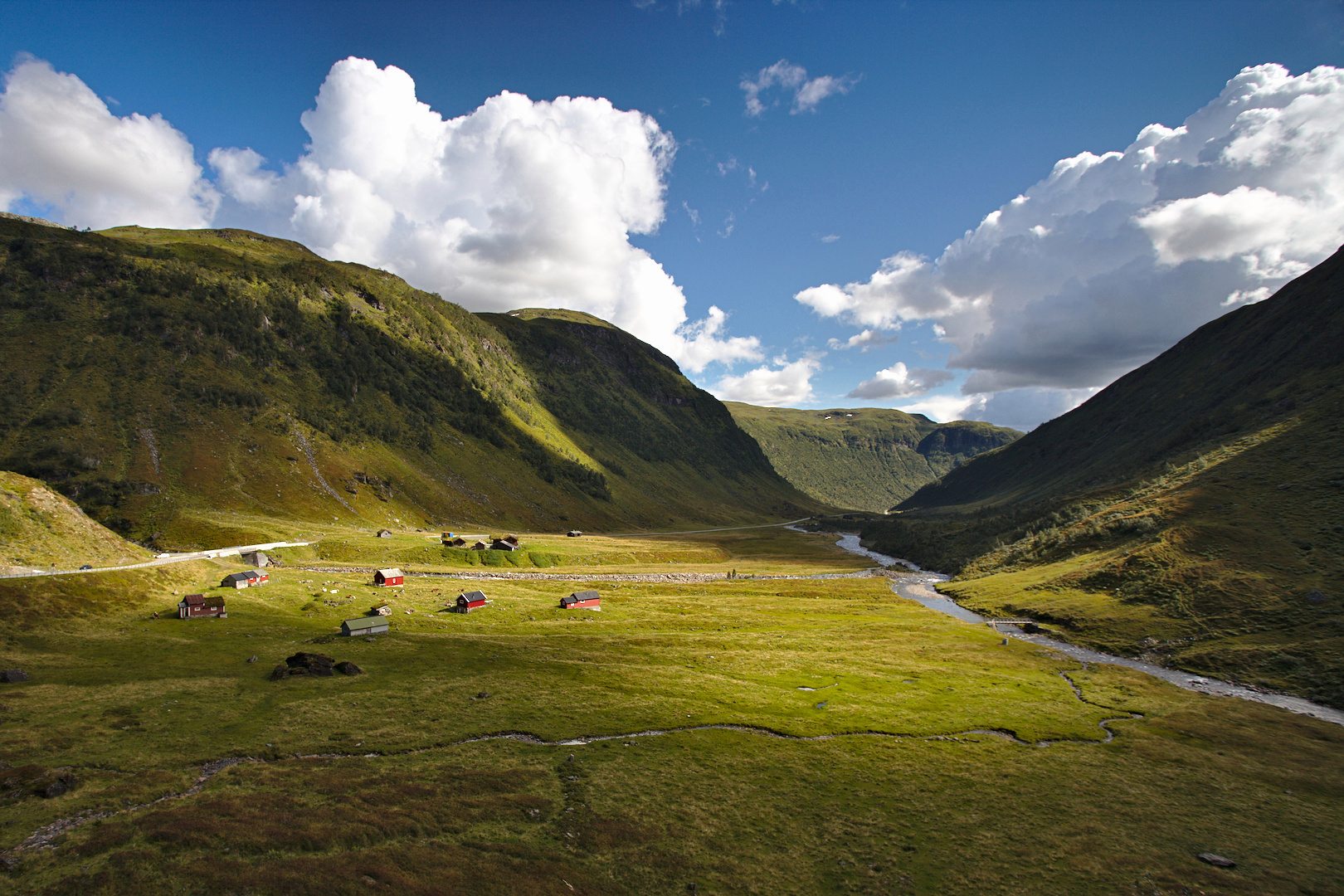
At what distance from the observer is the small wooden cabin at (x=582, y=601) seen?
8444cm

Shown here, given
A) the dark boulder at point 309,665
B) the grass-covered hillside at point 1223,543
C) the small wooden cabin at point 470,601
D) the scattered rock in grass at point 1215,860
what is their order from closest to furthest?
the scattered rock in grass at point 1215,860, the dark boulder at point 309,665, the grass-covered hillside at point 1223,543, the small wooden cabin at point 470,601

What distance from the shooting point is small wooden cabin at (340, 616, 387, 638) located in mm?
60438

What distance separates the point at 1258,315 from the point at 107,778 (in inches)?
11781

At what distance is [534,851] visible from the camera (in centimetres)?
2645

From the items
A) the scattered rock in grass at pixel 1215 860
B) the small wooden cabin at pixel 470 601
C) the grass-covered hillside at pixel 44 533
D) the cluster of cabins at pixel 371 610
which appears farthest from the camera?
the small wooden cabin at pixel 470 601

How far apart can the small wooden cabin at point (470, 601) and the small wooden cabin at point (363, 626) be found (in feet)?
46.0

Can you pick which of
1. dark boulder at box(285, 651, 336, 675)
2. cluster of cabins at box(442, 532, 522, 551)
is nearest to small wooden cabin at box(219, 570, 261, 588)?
dark boulder at box(285, 651, 336, 675)

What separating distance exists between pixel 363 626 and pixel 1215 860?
6932 cm

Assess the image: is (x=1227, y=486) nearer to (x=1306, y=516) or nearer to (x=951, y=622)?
(x=1306, y=516)

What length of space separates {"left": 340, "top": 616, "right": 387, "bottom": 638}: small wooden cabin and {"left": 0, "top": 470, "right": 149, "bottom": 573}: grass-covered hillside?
35.6 m

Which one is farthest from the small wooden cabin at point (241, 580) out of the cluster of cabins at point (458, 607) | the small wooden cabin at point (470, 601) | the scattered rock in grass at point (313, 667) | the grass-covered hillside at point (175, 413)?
the grass-covered hillside at point (175, 413)

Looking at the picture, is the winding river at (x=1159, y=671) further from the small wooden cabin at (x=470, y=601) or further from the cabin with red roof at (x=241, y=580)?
the cabin with red roof at (x=241, y=580)

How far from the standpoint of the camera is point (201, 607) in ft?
200

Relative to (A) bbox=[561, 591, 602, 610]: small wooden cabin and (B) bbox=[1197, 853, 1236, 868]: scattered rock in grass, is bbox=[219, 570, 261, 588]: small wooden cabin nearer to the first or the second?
(A) bbox=[561, 591, 602, 610]: small wooden cabin
